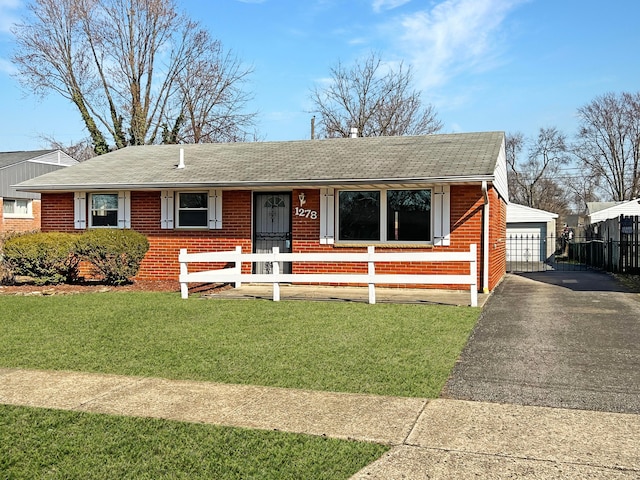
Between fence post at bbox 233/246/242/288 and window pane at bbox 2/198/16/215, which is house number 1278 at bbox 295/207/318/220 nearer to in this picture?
fence post at bbox 233/246/242/288

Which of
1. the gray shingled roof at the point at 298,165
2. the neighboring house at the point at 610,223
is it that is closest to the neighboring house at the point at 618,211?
the neighboring house at the point at 610,223

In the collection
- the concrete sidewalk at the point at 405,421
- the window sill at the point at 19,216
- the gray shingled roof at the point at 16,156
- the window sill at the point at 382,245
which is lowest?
the concrete sidewalk at the point at 405,421

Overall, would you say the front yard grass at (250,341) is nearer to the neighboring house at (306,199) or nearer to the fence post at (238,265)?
the fence post at (238,265)

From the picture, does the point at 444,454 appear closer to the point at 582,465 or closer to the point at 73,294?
the point at 582,465

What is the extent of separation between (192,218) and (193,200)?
1.52 ft

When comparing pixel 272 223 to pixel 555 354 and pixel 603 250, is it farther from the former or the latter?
pixel 603 250

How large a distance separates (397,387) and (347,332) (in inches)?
116

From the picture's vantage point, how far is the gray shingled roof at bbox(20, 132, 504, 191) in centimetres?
1476

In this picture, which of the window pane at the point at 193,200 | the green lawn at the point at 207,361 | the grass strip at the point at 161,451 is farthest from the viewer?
the window pane at the point at 193,200

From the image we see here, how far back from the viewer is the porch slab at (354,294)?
12609 millimetres

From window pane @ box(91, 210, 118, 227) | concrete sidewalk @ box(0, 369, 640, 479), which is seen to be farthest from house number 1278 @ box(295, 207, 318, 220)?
concrete sidewalk @ box(0, 369, 640, 479)

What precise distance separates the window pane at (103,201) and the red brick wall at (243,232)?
654 millimetres

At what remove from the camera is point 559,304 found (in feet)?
39.8

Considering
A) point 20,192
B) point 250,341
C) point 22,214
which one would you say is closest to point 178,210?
point 250,341
